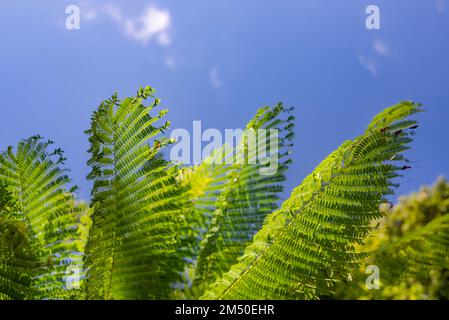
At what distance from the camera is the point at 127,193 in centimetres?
121

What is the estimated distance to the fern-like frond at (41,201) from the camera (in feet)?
4.43

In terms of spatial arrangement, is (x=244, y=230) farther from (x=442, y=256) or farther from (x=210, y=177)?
(x=442, y=256)

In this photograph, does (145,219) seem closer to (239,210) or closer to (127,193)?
(127,193)

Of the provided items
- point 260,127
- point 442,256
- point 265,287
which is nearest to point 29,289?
point 265,287

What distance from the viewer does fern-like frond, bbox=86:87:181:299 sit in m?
1.19

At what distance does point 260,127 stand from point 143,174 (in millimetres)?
619

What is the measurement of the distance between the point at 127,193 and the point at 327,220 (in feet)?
1.36

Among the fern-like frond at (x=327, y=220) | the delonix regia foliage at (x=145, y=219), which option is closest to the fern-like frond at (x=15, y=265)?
the delonix regia foliage at (x=145, y=219)

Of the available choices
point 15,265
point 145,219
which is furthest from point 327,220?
point 15,265

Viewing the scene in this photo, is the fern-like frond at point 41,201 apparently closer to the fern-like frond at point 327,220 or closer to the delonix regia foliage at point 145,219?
the delonix regia foliage at point 145,219

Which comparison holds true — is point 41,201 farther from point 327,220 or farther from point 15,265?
point 327,220

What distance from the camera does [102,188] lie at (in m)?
1.19

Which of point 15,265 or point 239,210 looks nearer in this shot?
point 15,265

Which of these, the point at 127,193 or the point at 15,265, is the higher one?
the point at 127,193
